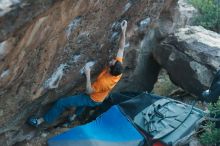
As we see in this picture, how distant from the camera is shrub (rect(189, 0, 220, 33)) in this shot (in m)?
16.3

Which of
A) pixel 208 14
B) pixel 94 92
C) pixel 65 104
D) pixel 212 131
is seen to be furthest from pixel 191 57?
pixel 208 14

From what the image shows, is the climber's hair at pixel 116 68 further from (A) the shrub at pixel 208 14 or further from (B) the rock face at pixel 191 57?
(A) the shrub at pixel 208 14

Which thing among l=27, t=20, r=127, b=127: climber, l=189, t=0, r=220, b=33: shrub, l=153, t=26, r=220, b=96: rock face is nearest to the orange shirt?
l=27, t=20, r=127, b=127: climber

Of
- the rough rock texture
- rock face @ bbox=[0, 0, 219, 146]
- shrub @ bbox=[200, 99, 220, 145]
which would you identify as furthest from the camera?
shrub @ bbox=[200, 99, 220, 145]

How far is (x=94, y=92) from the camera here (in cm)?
834

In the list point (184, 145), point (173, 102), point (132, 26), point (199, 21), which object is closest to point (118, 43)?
point (132, 26)

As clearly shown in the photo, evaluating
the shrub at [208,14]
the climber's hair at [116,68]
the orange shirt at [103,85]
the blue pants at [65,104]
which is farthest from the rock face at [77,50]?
the shrub at [208,14]

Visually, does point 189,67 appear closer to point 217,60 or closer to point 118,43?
point 217,60

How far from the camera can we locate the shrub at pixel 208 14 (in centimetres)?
1627

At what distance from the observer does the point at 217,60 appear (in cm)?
997

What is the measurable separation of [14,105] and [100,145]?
1664mm

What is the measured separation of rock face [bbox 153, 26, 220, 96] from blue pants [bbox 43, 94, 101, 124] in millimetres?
2941

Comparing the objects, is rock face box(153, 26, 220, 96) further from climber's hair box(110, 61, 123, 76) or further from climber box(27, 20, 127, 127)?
climber's hair box(110, 61, 123, 76)

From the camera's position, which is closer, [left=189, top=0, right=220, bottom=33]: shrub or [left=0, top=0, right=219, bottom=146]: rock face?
Answer: [left=0, top=0, right=219, bottom=146]: rock face
